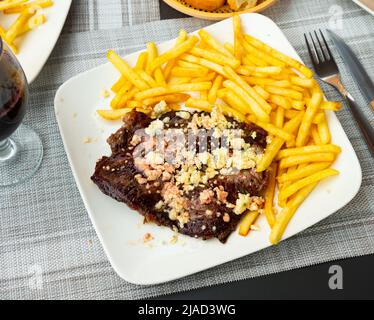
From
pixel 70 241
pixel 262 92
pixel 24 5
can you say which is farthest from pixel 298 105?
pixel 24 5

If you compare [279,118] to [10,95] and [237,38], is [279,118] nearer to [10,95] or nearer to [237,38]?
[237,38]

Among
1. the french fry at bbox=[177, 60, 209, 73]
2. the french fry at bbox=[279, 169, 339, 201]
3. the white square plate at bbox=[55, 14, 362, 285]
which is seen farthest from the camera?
the french fry at bbox=[177, 60, 209, 73]

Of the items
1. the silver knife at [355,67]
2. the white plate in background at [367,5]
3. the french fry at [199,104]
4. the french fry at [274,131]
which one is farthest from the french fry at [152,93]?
the white plate in background at [367,5]

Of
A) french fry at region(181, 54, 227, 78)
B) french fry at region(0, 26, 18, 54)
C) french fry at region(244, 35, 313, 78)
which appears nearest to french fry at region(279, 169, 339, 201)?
french fry at region(244, 35, 313, 78)

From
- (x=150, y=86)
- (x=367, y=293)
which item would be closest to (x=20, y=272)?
(x=150, y=86)

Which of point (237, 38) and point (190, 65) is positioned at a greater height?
point (237, 38)

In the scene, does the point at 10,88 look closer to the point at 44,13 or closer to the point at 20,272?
the point at 20,272

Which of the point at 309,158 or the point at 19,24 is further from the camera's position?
the point at 19,24

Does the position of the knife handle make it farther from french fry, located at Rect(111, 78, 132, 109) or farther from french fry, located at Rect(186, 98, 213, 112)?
french fry, located at Rect(111, 78, 132, 109)
